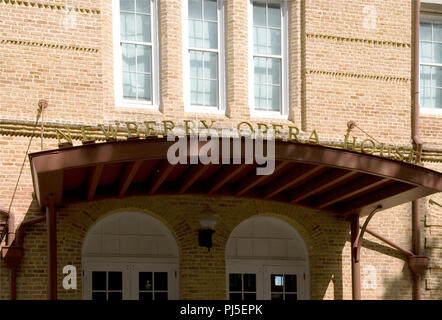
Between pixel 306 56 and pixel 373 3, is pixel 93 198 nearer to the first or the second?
pixel 306 56

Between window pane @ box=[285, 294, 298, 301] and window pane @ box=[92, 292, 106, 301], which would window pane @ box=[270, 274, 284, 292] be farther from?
window pane @ box=[92, 292, 106, 301]

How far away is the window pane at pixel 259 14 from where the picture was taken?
56.8ft

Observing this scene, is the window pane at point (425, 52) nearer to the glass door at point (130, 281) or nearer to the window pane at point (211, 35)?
the window pane at point (211, 35)

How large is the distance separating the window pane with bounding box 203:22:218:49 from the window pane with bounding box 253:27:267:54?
76cm

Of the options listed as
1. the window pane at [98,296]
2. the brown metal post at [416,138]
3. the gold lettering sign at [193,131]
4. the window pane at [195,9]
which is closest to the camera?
the gold lettering sign at [193,131]

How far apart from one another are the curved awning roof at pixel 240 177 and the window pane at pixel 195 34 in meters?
2.67

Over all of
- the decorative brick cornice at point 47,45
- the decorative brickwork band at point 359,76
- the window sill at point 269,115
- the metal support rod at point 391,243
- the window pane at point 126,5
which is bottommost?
the metal support rod at point 391,243

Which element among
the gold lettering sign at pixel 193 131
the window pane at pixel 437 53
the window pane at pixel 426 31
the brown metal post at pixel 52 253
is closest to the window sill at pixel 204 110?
the gold lettering sign at pixel 193 131

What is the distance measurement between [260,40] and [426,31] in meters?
3.62

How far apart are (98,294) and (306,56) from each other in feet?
19.0

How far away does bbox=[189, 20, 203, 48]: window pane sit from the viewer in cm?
1686

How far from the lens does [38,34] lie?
51.1 feet

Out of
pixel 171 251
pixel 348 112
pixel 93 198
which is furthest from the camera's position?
pixel 348 112
